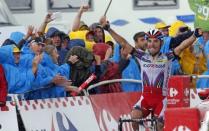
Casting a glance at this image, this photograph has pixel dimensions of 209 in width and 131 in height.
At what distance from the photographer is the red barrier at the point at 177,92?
13172mm

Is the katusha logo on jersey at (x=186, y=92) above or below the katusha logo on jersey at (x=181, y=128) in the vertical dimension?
below

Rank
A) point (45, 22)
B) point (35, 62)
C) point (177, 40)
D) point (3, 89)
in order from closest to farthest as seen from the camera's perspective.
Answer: point (3, 89) → point (35, 62) → point (177, 40) → point (45, 22)

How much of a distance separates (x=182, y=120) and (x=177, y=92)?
14.8ft

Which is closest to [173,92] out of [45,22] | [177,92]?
[177,92]

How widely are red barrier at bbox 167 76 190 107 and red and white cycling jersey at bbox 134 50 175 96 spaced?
0.09 metres

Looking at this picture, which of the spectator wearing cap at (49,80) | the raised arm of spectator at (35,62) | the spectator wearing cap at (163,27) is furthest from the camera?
the spectator wearing cap at (163,27)

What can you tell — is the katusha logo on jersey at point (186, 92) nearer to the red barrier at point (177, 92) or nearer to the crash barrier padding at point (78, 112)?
the red barrier at point (177, 92)

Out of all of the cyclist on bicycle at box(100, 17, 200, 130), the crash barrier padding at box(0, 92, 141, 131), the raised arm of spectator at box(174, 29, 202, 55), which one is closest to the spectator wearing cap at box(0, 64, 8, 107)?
the crash barrier padding at box(0, 92, 141, 131)

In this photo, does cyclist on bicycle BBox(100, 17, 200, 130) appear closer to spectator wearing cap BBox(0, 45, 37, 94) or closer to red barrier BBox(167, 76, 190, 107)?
red barrier BBox(167, 76, 190, 107)

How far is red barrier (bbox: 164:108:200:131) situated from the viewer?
28.4ft

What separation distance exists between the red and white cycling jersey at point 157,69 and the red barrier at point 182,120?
4275mm

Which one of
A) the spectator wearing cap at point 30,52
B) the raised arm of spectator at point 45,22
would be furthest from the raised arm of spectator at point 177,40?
the raised arm of spectator at point 45,22

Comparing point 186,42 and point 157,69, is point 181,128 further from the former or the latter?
point 186,42

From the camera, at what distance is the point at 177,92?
13219 millimetres
